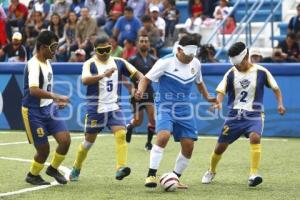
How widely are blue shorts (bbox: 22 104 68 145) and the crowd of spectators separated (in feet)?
27.4

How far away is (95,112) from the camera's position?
1211cm

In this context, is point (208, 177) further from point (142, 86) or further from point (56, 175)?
point (56, 175)

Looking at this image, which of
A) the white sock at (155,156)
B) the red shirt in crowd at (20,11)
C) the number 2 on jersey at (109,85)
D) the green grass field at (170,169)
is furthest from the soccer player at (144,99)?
the red shirt in crowd at (20,11)

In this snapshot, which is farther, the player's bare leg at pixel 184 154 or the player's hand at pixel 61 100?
the player's bare leg at pixel 184 154

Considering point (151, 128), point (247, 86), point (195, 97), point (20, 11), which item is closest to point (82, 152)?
point (247, 86)

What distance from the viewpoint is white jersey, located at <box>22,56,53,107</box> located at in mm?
11438

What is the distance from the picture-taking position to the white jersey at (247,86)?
39.1 ft

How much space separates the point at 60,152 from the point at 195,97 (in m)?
6.79

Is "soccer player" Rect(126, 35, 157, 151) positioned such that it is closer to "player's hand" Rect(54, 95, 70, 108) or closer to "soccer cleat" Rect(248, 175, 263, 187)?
"soccer cleat" Rect(248, 175, 263, 187)

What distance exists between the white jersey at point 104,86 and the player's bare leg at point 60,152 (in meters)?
0.63

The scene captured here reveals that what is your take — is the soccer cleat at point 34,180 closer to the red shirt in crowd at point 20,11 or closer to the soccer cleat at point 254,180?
the soccer cleat at point 254,180

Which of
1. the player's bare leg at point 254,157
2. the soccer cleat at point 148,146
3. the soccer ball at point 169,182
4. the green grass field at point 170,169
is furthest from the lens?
the soccer cleat at point 148,146

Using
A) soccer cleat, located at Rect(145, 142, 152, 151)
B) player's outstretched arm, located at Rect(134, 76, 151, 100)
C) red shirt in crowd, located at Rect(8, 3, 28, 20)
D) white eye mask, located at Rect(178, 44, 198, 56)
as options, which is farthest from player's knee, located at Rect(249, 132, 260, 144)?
red shirt in crowd, located at Rect(8, 3, 28, 20)

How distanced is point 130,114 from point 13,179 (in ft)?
20.8
